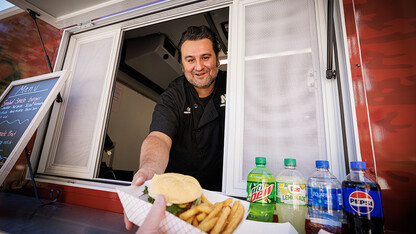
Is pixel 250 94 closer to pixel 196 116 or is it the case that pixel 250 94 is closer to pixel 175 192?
pixel 196 116

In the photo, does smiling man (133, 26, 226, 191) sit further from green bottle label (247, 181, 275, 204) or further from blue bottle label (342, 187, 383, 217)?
blue bottle label (342, 187, 383, 217)

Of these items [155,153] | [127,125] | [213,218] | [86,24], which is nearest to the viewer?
[213,218]

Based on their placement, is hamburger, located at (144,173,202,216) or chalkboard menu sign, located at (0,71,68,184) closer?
hamburger, located at (144,173,202,216)

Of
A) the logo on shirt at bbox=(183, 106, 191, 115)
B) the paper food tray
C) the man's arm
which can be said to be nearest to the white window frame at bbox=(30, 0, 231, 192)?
the man's arm

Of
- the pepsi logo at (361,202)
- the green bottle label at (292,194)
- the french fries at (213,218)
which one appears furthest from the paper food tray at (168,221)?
the pepsi logo at (361,202)

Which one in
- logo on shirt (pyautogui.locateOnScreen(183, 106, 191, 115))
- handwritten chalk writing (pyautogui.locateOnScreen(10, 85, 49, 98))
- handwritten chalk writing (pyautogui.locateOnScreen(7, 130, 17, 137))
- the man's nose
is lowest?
handwritten chalk writing (pyautogui.locateOnScreen(7, 130, 17, 137))

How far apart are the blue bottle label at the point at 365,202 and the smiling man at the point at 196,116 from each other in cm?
126

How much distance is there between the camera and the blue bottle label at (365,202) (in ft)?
2.66

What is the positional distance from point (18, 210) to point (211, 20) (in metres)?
2.99

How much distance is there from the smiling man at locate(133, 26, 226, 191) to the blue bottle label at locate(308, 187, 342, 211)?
1.12 m

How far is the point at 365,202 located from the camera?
82cm

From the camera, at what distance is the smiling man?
6.36 ft

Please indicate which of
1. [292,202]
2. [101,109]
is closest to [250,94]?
[292,202]

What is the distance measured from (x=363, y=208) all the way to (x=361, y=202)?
2 centimetres
